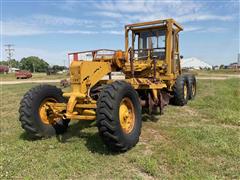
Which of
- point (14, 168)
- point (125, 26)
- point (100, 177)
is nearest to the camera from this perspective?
point (100, 177)

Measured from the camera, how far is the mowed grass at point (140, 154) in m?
4.18

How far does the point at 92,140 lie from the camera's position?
5664mm

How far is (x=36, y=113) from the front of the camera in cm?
572

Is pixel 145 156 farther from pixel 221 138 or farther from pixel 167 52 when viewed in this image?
pixel 167 52

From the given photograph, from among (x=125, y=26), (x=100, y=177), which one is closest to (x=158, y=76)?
(x=125, y=26)

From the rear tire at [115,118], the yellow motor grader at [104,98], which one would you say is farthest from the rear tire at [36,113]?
the rear tire at [115,118]

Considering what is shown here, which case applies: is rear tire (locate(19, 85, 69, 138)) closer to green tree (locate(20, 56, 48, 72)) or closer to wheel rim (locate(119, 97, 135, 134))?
wheel rim (locate(119, 97, 135, 134))

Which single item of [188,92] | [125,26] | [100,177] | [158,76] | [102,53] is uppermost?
[125,26]

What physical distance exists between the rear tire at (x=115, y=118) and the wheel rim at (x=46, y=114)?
175cm

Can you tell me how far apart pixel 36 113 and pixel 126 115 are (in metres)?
1.87

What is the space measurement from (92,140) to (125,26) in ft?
15.1

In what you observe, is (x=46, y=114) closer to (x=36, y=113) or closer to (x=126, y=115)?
(x=36, y=113)

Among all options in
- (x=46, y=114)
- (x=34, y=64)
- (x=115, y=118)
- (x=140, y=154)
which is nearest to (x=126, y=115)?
(x=115, y=118)

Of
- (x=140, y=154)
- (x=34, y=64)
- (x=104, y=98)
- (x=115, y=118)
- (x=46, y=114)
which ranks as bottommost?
(x=140, y=154)
